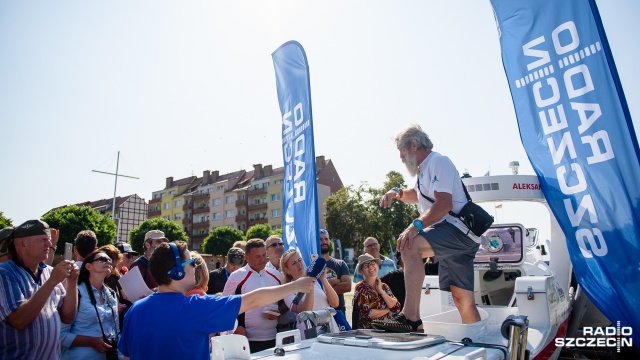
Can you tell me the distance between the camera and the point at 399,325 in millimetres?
3002

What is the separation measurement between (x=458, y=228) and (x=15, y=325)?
3349mm

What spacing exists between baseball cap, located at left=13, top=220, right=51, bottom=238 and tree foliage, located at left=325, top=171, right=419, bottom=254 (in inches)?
1529

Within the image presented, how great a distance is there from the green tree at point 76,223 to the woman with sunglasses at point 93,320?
40.5 m

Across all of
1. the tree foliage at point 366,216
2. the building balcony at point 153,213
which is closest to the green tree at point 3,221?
the tree foliage at point 366,216

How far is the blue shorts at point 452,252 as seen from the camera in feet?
11.0

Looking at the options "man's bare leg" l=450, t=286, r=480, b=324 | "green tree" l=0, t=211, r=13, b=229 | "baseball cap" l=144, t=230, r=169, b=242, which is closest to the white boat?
"man's bare leg" l=450, t=286, r=480, b=324

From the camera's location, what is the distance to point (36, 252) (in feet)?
11.2

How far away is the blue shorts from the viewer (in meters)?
3.34

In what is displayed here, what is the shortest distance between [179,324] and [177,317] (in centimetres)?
4

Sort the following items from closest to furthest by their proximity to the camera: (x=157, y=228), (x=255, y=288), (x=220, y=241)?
(x=255, y=288) → (x=157, y=228) → (x=220, y=241)

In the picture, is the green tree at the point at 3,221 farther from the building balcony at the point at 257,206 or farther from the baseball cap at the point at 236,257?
Result: the building balcony at the point at 257,206

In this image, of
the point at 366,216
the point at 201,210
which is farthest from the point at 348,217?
the point at 201,210

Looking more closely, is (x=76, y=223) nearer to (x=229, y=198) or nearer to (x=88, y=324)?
(x=229, y=198)

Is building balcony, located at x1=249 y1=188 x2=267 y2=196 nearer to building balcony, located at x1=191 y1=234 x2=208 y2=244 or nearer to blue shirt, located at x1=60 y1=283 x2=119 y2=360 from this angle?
building balcony, located at x1=191 y1=234 x2=208 y2=244
